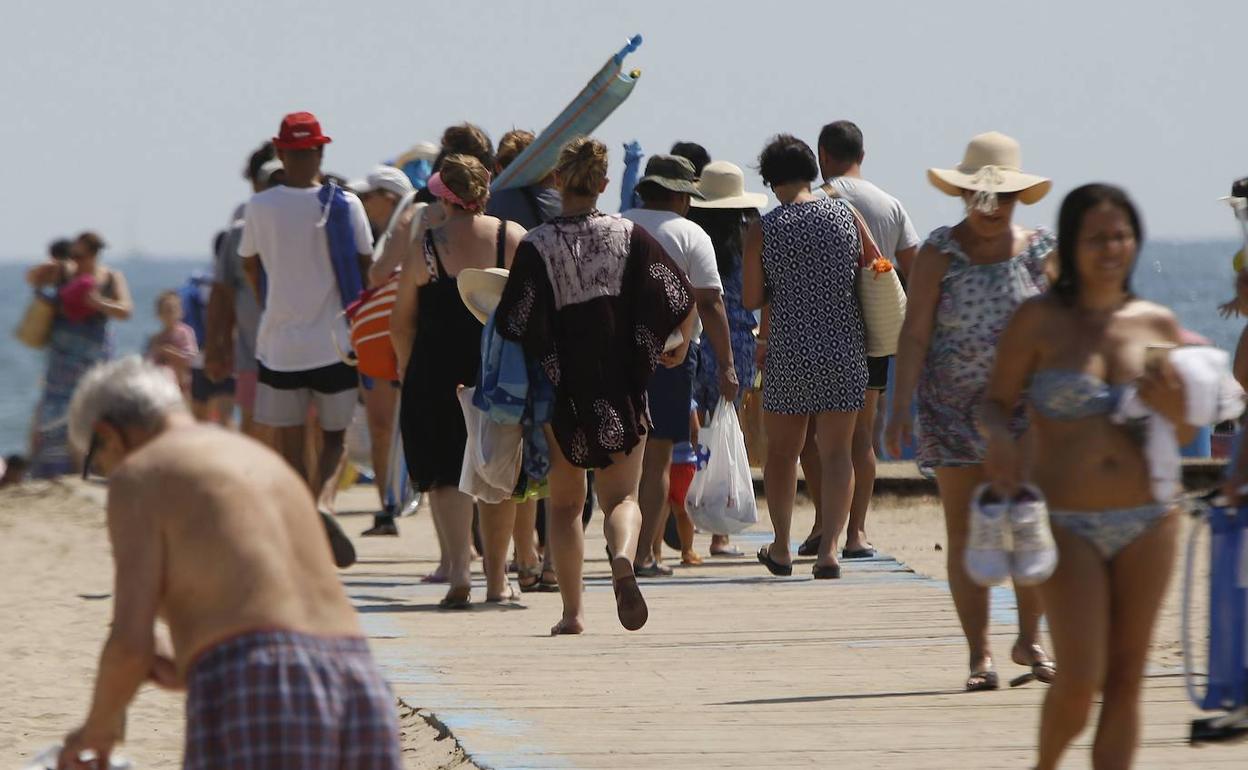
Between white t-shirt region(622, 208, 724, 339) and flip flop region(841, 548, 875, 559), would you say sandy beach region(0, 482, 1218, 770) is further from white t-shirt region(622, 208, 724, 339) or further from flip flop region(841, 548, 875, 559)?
white t-shirt region(622, 208, 724, 339)

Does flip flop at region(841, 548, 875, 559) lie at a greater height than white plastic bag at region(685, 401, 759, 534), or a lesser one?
lesser

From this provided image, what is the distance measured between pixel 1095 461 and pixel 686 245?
453 centimetres

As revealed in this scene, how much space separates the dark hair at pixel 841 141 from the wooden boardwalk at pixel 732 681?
6.17ft

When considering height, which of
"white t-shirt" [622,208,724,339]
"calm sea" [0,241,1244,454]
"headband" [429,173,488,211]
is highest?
"headband" [429,173,488,211]

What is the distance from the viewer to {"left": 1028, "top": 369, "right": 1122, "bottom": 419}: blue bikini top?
541cm

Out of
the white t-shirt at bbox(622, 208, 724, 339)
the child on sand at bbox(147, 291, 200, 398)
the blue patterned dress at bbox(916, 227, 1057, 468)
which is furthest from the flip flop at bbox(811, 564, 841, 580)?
the child on sand at bbox(147, 291, 200, 398)

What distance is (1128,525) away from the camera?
17.6 feet

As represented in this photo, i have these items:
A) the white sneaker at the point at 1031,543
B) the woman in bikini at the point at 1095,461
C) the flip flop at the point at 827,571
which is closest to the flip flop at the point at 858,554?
the flip flop at the point at 827,571

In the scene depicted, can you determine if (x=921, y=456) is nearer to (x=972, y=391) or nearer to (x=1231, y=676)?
(x=972, y=391)

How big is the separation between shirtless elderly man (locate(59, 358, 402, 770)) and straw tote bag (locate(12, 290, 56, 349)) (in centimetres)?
1310

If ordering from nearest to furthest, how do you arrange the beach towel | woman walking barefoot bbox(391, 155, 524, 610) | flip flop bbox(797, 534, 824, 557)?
woman walking barefoot bbox(391, 155, 524, 610) < the beach towel < flip flop bbox(797, 534, 824, 557)

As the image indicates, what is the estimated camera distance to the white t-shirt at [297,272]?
1048cm

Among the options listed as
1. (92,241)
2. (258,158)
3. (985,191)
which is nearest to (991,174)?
(985,191)

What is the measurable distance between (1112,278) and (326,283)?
5651 mm
